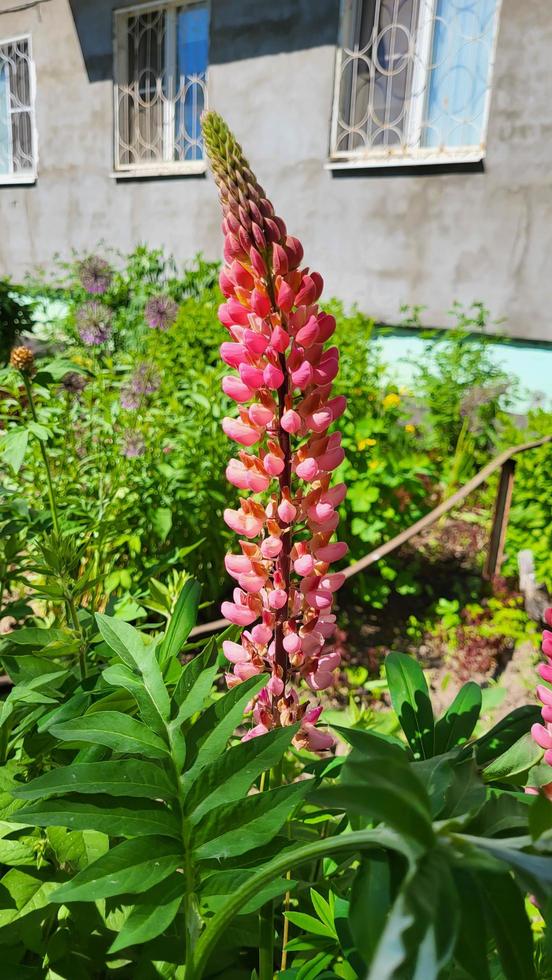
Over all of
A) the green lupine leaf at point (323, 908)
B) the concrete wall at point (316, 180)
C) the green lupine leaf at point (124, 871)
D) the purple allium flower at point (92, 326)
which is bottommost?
the green lupine leaf at point (323, 908)

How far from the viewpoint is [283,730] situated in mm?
767

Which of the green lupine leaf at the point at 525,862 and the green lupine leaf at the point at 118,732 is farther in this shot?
the green lupine leaf at the point at 118,732

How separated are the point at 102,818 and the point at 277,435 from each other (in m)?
0.50

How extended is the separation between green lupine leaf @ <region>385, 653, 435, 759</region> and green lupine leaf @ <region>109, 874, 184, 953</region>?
0.34 m

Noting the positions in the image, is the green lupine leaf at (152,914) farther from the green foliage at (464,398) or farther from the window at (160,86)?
the window at (160,86)

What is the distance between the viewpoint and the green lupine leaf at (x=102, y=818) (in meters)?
0.73

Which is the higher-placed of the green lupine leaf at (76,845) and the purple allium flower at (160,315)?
the purple allium flower at (160,315)

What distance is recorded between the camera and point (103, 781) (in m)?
0.74

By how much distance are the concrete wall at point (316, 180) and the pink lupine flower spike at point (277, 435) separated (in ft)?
16.7

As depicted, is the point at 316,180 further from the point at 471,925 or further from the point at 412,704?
the point at 471,925

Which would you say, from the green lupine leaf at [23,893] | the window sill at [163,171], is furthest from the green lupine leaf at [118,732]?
the window sill at [163,171]

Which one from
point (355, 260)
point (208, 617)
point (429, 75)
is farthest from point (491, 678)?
point (429, 75)

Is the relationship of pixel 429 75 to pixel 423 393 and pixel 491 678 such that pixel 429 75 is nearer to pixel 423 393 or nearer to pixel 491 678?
pixel 423 393


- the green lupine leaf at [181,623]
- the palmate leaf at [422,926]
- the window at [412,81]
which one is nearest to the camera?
the palmate leaf at [422,926]
